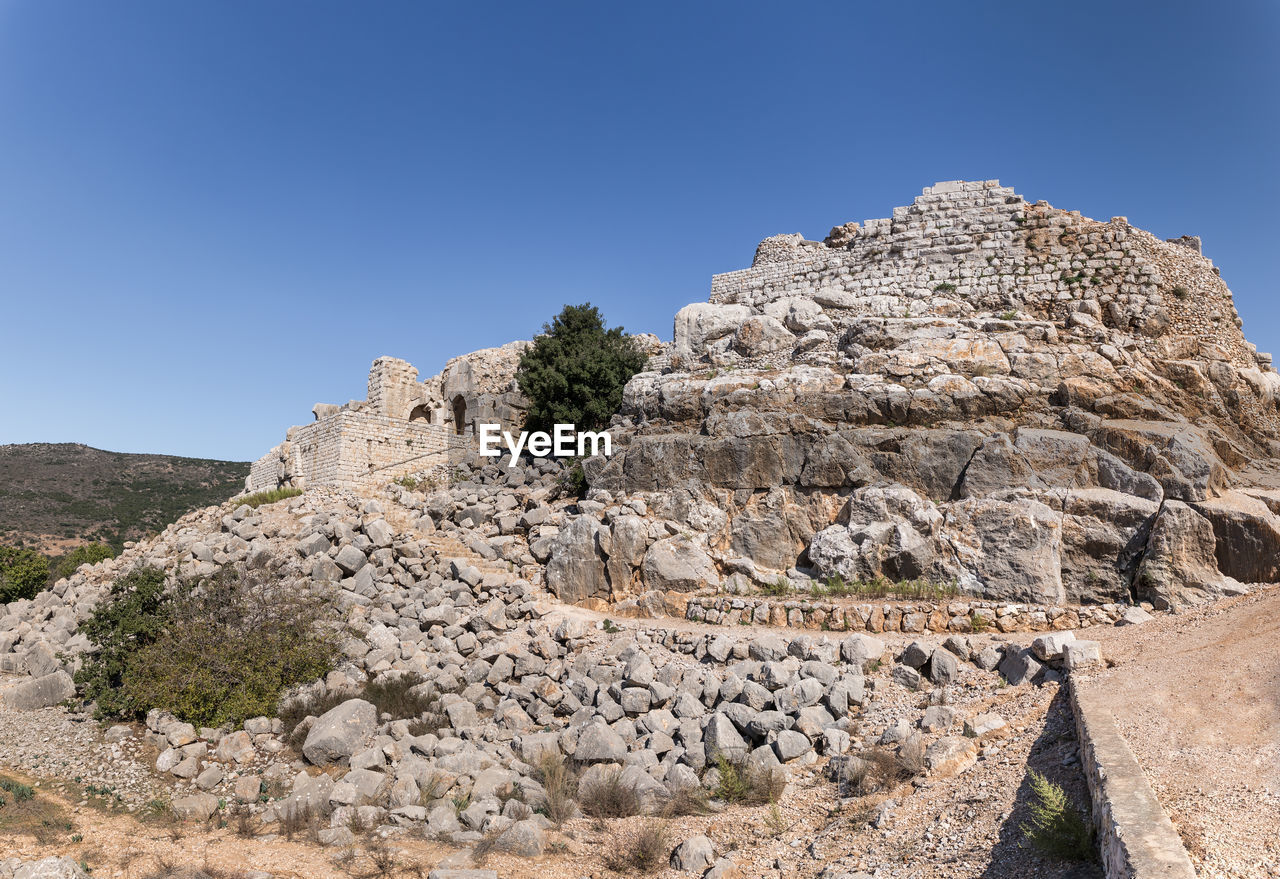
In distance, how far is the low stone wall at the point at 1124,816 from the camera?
3.76 metres

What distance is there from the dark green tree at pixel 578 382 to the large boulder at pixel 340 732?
10.6 metres

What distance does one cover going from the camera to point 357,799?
26.3 feet

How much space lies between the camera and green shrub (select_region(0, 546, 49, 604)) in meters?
19.5

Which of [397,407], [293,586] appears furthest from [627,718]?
[397,407]

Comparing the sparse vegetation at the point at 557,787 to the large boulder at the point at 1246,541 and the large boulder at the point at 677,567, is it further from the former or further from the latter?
the large boulder at the point at 1246,541

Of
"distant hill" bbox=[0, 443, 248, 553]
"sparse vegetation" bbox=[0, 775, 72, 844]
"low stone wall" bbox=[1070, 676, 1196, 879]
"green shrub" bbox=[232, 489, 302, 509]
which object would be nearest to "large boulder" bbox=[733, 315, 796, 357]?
"low stone wall" bbox=[1070, 676, 1196, 879]

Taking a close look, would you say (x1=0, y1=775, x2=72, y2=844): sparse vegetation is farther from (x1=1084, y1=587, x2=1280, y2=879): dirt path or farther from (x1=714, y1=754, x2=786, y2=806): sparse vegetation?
(x1=1084, y1=587, x2=1280, y2=879): dirt path

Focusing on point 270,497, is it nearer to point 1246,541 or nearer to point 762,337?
point 762,337

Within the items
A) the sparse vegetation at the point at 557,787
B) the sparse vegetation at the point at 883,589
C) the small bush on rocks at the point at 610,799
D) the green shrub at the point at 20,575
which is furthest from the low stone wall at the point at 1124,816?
the green shrub at the point at 20,575

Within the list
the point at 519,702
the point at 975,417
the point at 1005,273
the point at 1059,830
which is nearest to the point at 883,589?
the point at 975,417

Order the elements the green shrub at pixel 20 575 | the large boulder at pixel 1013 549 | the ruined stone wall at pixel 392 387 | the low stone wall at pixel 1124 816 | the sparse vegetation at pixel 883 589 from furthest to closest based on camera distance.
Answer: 1. the ruined stone wall at pixel 392 387
2. the green shrub at pixel 20 575
3. the sparse vegetation at pixel 883 589
4. the large boulder at pixel 1013 549
5. the low stone wall at pixel 1124 816

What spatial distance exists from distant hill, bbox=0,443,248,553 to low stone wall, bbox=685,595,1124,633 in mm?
36516

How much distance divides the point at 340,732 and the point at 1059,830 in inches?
329

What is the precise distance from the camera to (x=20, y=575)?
1980cm
